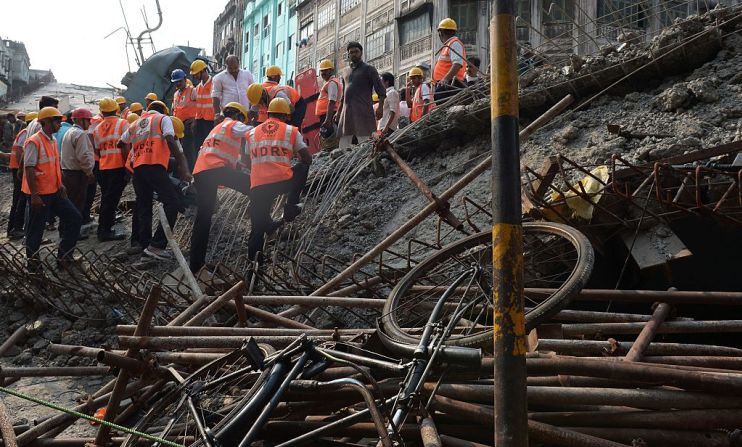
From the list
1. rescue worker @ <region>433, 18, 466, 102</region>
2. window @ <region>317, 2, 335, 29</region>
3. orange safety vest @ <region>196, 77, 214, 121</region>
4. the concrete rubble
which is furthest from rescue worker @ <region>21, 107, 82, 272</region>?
window @ <region>317, 2, 335, 29</region>

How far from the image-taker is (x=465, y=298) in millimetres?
4480

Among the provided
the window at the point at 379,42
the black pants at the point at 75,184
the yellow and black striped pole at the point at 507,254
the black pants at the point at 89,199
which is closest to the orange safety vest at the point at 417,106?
the black pants at the point at 75,184

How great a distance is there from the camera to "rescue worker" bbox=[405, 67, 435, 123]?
36.3 ft

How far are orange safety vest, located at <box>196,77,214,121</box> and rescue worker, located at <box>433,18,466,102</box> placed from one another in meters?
3.37

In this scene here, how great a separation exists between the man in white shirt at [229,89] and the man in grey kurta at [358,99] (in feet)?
4.94

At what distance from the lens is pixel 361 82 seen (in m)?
10.4

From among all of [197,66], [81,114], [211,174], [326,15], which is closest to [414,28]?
[326,15]

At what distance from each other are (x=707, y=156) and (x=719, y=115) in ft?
6.11

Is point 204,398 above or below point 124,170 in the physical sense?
below

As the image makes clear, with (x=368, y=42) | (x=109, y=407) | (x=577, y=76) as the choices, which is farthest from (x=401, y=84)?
(x=109, y=407)

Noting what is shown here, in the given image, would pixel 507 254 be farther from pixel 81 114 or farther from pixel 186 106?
pixel 186 106

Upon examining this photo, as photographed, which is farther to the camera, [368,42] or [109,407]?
[368,42]

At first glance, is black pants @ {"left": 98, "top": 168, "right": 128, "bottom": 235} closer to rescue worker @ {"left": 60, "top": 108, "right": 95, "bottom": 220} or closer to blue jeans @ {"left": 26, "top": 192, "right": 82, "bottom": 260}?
rescue worker @ {"left": 60, "top": 108, "right": 95, "bottom": 220}

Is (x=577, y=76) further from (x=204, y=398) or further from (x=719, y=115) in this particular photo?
(x=204, y=398)
